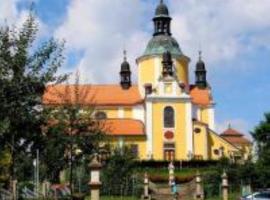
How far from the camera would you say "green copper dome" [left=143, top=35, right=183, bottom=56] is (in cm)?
10662

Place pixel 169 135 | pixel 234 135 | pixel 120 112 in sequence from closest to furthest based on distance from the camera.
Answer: pixel 169 135 → pixel 120 112 → pixel 234 135

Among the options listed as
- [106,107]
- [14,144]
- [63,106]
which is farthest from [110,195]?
[106,107]

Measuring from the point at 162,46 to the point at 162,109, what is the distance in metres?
11.2

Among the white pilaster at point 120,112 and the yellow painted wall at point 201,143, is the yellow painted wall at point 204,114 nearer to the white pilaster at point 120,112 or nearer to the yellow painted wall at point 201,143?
the yellow painted wall at point 201,143

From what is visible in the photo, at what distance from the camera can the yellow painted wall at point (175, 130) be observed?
98875mm

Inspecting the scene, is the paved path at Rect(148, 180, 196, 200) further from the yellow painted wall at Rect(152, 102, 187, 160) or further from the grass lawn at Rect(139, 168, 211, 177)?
the yellow painted wall at Rect(152, 102, 187, 160)

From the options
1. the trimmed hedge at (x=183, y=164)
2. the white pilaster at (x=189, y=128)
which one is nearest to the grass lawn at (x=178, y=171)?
the trimmed hedge at (x=183, y=164)

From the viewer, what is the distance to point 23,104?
929 inches

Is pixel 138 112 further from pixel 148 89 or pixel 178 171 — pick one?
pixel 178 171

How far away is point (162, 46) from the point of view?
107 m

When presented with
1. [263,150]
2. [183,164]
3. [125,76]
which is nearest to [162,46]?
[125,76]


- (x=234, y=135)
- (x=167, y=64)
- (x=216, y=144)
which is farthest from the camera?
(x=234, y=135)

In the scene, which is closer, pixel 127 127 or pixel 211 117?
pixel 127 127

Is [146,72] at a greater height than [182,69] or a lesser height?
lesser
